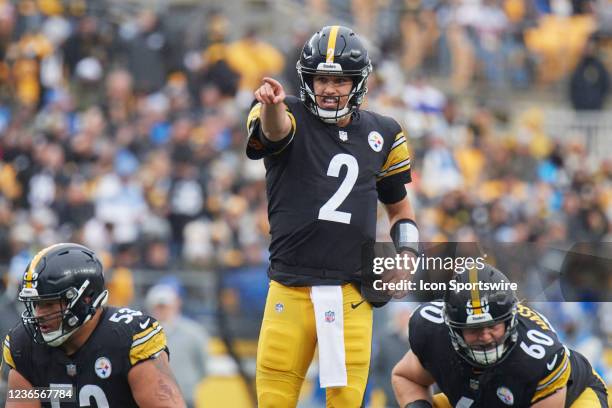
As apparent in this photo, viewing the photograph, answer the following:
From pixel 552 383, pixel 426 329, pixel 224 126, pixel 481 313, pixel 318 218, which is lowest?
pixel 224 126

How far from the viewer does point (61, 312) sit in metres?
7.02

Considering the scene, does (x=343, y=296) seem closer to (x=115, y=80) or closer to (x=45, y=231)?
(x=45, y=231)

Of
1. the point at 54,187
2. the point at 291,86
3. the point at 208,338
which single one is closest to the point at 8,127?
the point at 54,187

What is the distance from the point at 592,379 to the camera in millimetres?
7922

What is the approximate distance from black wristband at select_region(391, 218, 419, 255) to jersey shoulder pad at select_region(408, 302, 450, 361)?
36 cm

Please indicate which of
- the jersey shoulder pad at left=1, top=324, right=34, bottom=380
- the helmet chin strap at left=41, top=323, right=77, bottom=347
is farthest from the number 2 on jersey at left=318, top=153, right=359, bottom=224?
the jersey shoulder pad at left=1, top=324, right=34, bottom=380

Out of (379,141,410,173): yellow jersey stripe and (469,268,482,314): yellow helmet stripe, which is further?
(379,141,410,173): yellow jersey stripe

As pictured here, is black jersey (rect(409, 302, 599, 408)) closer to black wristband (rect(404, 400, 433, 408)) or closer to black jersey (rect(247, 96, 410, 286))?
black wristband (rect(404, 400, 433, 408))

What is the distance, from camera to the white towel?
23.9 feet

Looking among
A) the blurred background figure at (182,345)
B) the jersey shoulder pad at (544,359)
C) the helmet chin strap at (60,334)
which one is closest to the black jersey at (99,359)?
the helmet chin strap at (60,334)

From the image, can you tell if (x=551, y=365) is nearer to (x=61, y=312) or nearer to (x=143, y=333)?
(x=143, y=333)

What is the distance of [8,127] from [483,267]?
11283 millimetres

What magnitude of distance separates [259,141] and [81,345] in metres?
1.40

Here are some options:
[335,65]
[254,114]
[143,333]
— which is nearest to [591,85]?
[335,65]
